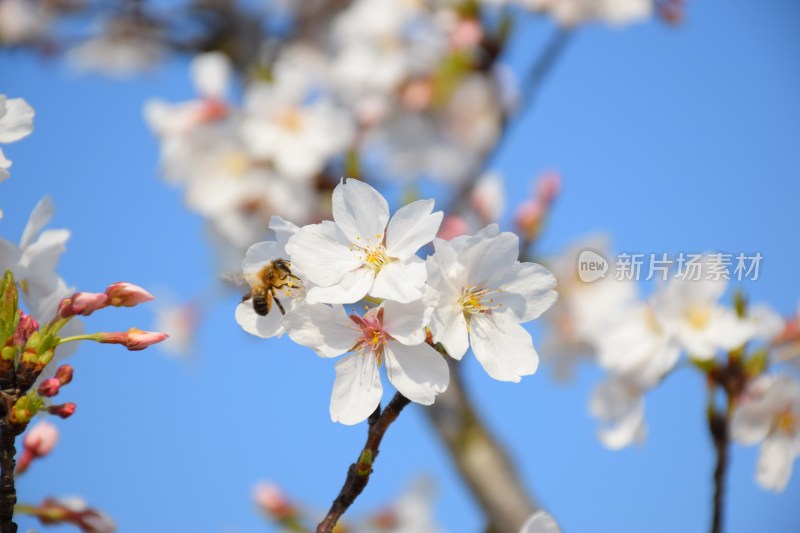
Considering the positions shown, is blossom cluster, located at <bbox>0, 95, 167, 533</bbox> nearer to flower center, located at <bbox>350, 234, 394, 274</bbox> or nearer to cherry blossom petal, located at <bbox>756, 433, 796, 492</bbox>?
flower center, located at <bbox>350, 234, 394, 274</bbox>

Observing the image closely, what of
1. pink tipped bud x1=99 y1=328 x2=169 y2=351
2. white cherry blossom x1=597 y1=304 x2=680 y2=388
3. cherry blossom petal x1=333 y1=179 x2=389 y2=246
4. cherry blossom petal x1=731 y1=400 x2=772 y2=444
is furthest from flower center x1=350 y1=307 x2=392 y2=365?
white cherry blossom x1=597 y1=304 x2=680 y2=388

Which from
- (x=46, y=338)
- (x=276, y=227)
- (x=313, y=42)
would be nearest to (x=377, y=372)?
(x=276, y=227)

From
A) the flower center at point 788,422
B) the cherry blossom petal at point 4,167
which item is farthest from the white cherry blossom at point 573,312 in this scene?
the cherry blossom petal at point 4,167

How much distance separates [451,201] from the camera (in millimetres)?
3105

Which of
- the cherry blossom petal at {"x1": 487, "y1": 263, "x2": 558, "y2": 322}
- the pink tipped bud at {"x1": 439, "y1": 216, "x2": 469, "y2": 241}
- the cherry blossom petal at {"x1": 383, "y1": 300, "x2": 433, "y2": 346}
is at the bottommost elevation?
the cherry blossom petal at {"x1": 383, "y1": 300, "x2": 433, "y2": 346}

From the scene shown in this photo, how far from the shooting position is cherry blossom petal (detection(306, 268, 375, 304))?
95 cm

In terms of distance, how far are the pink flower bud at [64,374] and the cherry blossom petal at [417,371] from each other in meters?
0.45

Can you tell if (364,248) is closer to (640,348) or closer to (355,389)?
(355,389)

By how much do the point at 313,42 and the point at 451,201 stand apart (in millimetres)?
2031

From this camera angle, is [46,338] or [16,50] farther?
[16,50]

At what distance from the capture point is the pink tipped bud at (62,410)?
3.51ft

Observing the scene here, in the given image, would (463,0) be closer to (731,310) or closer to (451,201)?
(451,201)

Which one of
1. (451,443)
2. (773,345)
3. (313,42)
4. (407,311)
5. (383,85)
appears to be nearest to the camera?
(407,311)

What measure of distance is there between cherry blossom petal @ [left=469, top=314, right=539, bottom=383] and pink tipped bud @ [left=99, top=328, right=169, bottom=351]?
0.43 meters
